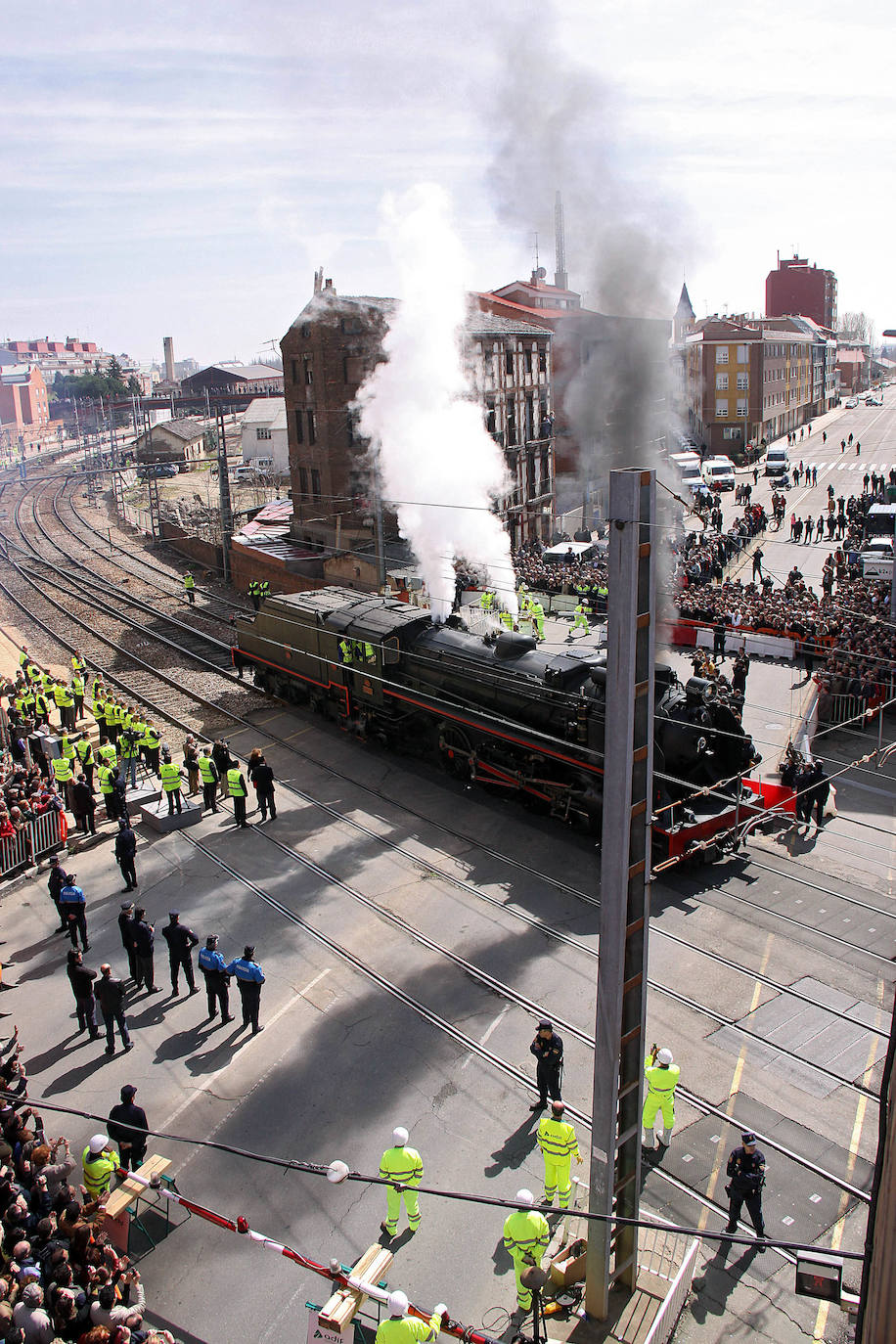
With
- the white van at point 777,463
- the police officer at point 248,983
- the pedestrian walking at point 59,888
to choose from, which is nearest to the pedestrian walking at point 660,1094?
the police officer at point 248,983

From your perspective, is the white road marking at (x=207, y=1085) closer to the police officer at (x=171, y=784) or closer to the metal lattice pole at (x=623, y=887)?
the metal lattice pole at (x=623, y=887)

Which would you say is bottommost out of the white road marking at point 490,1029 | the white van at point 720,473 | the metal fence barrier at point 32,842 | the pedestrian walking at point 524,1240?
the white road marking at point 490,1029

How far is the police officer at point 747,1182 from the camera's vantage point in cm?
801

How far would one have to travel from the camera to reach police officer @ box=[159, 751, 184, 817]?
57.0ft

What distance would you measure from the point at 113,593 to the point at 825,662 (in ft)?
84.3

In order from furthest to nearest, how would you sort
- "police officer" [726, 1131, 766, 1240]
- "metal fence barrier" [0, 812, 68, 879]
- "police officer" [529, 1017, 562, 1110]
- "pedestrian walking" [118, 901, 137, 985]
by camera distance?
1. "metal fence barrier" [0, 812, 68, 879]
2. "pedestrian walking" [118, 901, 137, 985]
3. "police officer" [529, 1017, 562, 1110]
4. "police officer" [726, 1131, 766, 1240]

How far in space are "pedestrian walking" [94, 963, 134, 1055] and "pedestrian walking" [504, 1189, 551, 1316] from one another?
5.52 metres

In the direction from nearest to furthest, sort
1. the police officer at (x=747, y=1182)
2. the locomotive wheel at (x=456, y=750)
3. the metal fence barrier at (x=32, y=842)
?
the police officer at (x=747, y=1182)
the metal fence barrier at (x=32, y=842)
the locomotive wheel at (x=456, y=750)

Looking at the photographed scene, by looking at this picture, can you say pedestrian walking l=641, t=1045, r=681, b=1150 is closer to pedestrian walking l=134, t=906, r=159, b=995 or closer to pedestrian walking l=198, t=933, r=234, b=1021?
pedestrian walking l=198, t=933, r=234, b=1021

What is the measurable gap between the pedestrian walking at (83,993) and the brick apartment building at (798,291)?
370 feet

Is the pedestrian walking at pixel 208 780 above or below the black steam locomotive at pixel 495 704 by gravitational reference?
below

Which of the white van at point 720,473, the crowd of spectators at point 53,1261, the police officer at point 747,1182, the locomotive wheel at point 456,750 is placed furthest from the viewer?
the white van at point 720,473

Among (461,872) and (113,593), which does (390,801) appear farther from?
(113,593)

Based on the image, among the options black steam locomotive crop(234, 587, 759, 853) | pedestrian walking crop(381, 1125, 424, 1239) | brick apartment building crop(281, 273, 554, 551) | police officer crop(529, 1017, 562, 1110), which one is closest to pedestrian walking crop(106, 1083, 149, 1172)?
pedestrian walking crop(381, 1125, 424, 1239)
